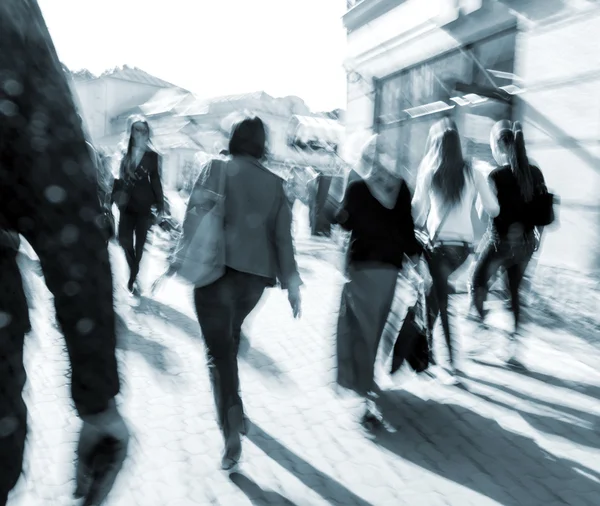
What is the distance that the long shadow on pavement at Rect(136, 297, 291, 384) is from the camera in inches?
200

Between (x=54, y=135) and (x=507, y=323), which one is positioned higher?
(x=54, y=135)

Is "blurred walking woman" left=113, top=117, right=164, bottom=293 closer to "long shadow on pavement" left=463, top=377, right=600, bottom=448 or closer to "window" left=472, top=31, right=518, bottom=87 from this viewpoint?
"long shadow on pavement" left=463, top=377, right=600, bottom=448

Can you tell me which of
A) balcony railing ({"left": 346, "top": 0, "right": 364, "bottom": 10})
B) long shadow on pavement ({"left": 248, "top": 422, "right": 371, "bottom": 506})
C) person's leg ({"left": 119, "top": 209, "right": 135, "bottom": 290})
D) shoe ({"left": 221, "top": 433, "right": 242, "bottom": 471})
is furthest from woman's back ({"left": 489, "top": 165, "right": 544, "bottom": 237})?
balcony railing ({"left": 346, "top": 0, "right": 364, "bottom": 10})

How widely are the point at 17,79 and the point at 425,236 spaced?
402 centimetres

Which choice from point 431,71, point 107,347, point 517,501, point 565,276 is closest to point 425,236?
point 517,501

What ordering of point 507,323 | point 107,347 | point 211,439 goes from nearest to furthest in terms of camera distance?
point 107,347 < point 211,439 < point 507,323

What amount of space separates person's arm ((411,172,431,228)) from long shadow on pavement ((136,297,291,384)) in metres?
1.58

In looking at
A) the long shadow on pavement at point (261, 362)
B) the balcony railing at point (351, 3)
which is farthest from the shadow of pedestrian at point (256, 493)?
the balcony railing at point (351, 3)

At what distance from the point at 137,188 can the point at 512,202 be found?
12.5 feet

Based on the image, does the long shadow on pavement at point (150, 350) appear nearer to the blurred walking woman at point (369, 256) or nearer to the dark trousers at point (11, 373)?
the blurred walking woman at point (369, 256)

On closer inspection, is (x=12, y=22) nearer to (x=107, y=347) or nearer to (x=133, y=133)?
(x=107, y=347)

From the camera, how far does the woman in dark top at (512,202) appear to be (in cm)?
497

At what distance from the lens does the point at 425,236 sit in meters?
4.81

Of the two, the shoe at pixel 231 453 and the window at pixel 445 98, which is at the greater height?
the window at pixel 445 98
